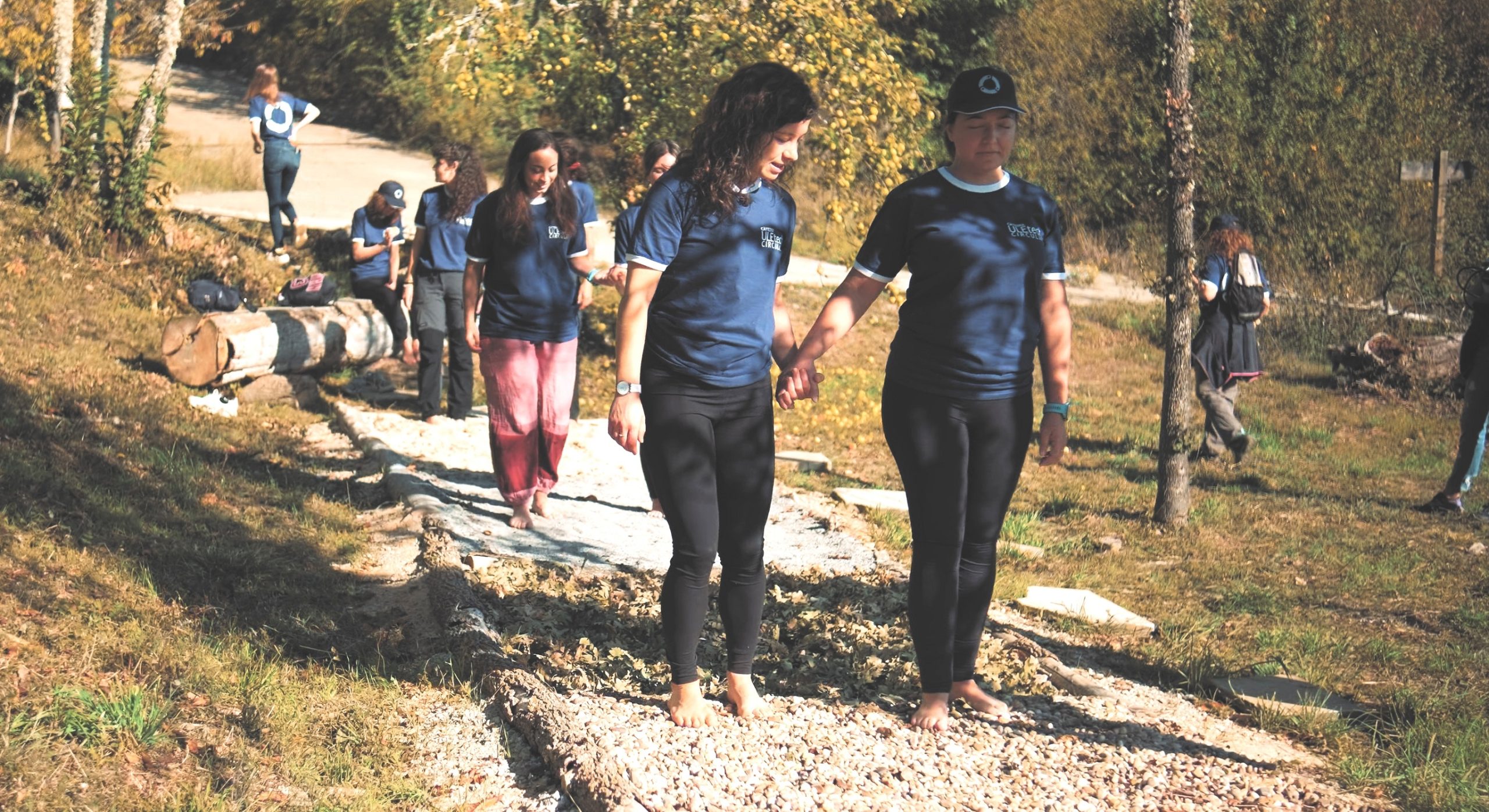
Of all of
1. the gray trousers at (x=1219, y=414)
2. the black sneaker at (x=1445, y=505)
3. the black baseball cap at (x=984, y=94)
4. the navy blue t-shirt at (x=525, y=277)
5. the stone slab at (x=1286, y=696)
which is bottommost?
the stone slab at (x=1286, y=696)

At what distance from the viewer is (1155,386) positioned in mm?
14047

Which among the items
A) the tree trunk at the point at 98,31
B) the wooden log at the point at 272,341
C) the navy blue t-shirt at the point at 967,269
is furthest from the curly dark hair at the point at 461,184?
the tree trunk at the point at 98,31

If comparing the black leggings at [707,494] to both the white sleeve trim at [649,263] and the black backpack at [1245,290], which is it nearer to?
the white sleeve trim at [649,263]

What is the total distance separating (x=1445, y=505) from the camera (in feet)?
29.6

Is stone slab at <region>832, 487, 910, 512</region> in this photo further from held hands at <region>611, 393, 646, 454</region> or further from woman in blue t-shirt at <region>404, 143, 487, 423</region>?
held hands at <region>611, 393, 646, 454</region>

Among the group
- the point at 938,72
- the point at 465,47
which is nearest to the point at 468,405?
the point at 465,47

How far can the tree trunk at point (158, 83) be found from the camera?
12.0 meters

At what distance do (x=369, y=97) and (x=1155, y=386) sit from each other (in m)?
16.3

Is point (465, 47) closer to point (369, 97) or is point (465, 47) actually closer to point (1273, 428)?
point (1273, 428)

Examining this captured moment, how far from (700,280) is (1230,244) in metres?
6.84

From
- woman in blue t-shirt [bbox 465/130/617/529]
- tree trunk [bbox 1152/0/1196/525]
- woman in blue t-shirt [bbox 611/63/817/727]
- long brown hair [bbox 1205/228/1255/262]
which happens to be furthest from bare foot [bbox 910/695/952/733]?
long brown hair [bbox 1205/228/1255/262]

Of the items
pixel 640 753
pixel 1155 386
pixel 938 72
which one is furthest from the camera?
pixel 938 72

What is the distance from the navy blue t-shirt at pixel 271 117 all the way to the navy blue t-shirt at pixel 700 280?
33.6 feet

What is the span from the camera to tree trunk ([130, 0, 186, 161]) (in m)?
12.0
